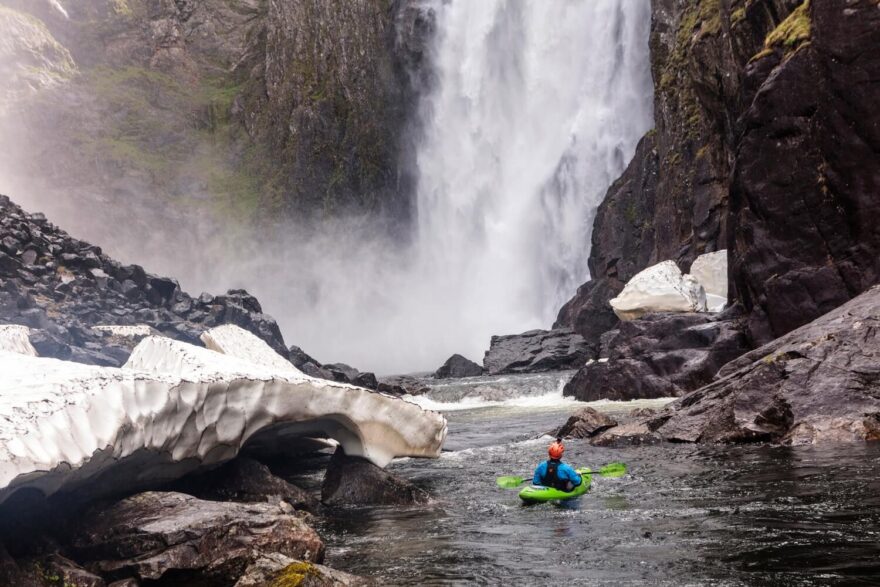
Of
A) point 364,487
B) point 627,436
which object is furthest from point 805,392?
point 364,487

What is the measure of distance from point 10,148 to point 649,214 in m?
74.3

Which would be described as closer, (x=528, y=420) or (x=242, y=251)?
(x=528, y=420)

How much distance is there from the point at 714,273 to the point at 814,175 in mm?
10649

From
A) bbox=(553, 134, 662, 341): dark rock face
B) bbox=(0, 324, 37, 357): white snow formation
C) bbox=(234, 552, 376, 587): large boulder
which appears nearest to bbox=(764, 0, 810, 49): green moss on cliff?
bbox=(234, 552, 376, 587): large boulder

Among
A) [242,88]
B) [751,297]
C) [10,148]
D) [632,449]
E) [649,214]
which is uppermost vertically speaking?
[242,88]

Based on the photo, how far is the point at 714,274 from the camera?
95.8 feet

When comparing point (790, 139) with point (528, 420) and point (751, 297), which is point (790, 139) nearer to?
Answer: point (751, 297)

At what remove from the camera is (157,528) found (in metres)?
7.05

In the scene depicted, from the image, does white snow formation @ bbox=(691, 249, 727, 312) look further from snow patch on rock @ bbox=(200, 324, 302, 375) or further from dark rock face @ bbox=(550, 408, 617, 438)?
snow patch on rock @ bbox=(200, 324, 302, 375)

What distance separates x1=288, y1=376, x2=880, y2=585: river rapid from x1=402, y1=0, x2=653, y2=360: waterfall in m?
41.5

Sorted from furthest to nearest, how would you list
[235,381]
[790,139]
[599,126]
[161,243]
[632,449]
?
[161,243] → [599,126] → [790,139] → [632,449] → [235,381]

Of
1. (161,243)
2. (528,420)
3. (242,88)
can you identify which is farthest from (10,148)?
(528,420)

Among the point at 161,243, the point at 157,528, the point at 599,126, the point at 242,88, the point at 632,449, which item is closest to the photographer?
the point at 157,528

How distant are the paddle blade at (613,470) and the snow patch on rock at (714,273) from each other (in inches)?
725
